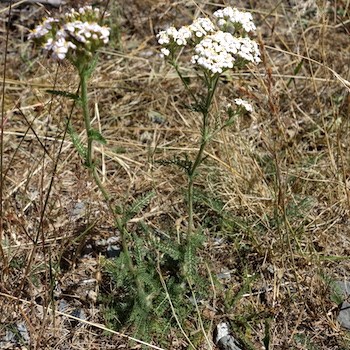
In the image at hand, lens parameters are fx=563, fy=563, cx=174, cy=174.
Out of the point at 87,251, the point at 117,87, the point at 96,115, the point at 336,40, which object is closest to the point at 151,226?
the point at 87,251

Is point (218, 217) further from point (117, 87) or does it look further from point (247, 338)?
point (117, 87)

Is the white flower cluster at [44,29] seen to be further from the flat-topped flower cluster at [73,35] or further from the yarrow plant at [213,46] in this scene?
the yarrow plant at [213,46]

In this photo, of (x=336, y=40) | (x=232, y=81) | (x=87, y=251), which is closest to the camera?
(x=87, y=251)

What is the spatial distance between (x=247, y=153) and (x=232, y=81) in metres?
0.68

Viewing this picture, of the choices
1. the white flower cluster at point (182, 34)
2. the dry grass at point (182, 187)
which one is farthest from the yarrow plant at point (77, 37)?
the dry grass at point (182, 187)

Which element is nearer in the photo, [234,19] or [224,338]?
[234,19]

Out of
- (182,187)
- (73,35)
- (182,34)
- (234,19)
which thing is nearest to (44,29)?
(73,35)

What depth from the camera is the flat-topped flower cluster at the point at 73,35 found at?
1689mm

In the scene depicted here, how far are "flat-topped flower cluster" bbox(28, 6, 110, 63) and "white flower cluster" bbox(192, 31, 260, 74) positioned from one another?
1.26ft

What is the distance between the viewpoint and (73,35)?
170 cm

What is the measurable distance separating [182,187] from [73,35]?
136 centimetres

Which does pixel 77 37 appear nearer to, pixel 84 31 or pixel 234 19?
pixel 84 31

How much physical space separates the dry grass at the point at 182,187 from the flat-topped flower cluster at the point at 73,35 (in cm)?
48

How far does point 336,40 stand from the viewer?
12.3 ft
